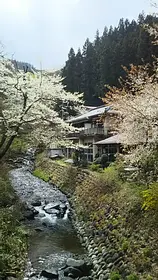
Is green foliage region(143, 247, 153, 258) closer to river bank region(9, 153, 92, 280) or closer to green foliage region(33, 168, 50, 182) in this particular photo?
river bank region(9, 153, 92, 280)

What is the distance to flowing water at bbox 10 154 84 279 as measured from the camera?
9.73m

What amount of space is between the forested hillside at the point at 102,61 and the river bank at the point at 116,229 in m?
26.9

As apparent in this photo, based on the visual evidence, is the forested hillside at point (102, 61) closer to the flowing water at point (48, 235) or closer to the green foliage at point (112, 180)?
the flowing water at point (48, 235)

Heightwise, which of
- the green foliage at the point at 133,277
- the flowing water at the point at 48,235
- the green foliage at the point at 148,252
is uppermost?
the green foliage at the point at 148,252

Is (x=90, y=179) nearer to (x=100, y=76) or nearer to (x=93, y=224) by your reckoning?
(x=93, y=224)

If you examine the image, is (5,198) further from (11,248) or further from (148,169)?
(148,169)

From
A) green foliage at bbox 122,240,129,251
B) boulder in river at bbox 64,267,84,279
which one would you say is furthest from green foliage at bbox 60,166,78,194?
green foliage at bbox 122,240,129,251

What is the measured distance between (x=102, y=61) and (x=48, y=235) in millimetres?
37581

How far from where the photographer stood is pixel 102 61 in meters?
46.5

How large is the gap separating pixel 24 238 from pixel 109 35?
50.3 m

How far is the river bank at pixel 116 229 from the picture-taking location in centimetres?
751

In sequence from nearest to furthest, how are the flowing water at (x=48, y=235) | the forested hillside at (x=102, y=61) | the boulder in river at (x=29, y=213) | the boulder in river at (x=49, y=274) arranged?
the boulder in river at (x=49, y=274) < the flowing water at (x=48, y=235) < the boulder in river at (x=29, y=213) < the forested hillside at (x=102, y=61)

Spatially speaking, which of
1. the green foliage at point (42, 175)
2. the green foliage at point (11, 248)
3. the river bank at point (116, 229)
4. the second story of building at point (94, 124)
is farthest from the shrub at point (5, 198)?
the second story of building at point (94, 124)

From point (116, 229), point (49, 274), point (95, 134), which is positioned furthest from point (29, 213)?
point (95, 134)
